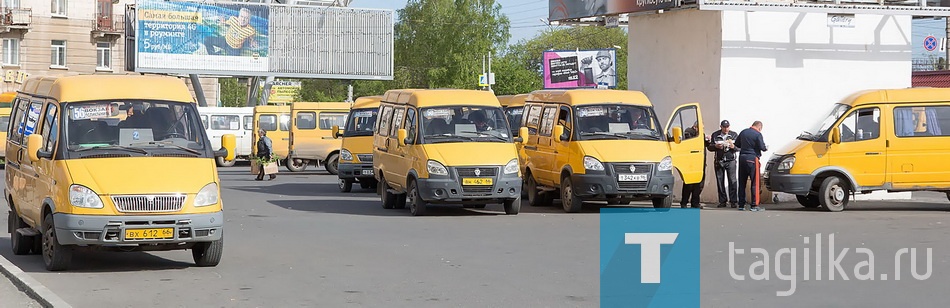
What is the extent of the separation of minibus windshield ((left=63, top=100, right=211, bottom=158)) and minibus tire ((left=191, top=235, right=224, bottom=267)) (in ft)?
3.01

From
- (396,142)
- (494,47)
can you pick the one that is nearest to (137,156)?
(396,142)

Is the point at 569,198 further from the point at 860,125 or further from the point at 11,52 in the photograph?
the point at 11,52

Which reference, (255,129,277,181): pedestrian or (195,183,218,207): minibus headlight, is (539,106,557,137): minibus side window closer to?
(195,183,218,207): minibus headlight

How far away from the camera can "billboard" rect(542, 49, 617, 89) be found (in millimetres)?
64562

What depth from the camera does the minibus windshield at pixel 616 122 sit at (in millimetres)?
21938

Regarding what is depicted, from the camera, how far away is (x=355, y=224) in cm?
1955

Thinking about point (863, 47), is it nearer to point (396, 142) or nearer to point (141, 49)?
point (396, 142)

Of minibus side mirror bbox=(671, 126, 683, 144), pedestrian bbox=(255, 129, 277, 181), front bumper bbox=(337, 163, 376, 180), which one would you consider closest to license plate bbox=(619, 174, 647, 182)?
minibus side mirror bbox=(671, 126, 683, 144)

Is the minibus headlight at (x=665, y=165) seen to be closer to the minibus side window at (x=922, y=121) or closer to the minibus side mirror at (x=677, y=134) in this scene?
the minibus side mirror at (x=677, y=134)

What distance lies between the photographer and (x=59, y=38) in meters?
72.4

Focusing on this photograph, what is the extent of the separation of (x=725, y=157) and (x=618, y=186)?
271cm

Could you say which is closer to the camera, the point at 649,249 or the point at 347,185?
the point at 649,249

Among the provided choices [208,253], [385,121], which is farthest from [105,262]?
[385,121]

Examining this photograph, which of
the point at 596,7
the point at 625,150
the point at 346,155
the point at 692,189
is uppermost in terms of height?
the point at 596,7
